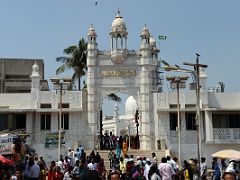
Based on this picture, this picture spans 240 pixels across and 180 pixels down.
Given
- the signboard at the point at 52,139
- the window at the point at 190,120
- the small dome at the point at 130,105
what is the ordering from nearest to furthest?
the signboard at the point at 52,139 → the window at the point at 190,120 → the small dome at the point at 130,105

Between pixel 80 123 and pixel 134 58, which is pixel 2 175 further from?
pixel 134 58

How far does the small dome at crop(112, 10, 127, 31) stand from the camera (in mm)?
35688

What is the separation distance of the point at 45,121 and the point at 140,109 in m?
7.24

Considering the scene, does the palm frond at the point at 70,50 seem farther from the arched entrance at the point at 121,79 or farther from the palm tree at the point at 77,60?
the arched entrance at the point at 121,79

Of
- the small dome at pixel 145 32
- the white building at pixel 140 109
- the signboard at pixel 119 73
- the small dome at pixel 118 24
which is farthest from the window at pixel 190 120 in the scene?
the small dome at pixel 118 24

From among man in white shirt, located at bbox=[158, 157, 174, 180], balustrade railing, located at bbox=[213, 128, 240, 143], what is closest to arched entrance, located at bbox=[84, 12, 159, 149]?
balustrade railing, located at bbox=[213, 128, 240, 143]

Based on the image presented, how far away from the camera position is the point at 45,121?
33.0 meters

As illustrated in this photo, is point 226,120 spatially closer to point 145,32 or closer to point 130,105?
point 145,32

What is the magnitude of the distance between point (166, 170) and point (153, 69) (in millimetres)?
19427

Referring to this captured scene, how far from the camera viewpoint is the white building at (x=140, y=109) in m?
32.5

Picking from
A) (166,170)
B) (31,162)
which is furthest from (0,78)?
(166,170)

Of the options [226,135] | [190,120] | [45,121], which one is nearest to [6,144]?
[45,121]

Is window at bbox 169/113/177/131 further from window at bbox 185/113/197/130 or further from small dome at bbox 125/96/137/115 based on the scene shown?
small dome at bbox 125/96/137/115

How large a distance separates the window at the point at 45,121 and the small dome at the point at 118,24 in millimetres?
8977
